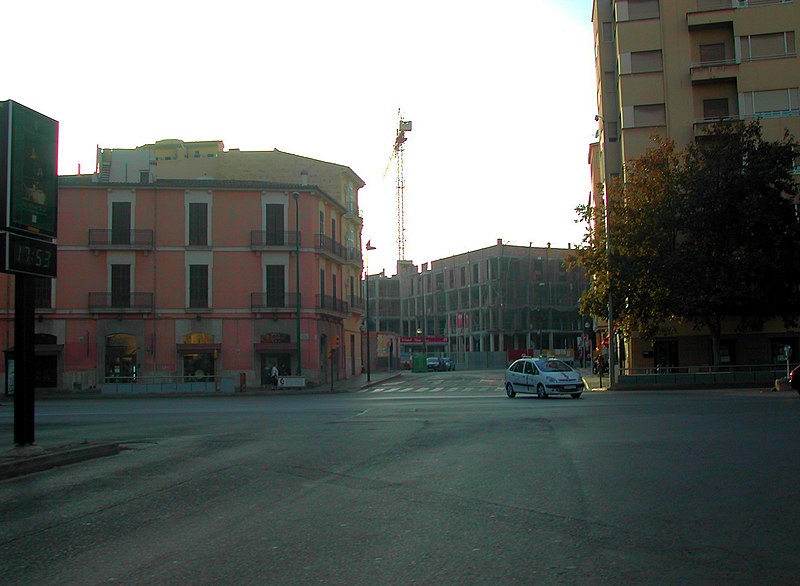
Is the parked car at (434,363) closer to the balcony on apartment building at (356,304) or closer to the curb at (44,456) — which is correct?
the balcony on apartment building at (356,304)

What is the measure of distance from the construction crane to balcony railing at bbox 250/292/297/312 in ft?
257

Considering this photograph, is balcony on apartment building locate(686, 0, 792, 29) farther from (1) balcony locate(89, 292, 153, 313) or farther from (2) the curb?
(2) the curb

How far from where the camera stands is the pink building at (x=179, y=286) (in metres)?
49.7

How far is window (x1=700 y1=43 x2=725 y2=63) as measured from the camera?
49094 millimetres

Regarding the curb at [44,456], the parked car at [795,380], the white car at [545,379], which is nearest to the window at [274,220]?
the white car at [545,379]

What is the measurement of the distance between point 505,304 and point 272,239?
5706cm

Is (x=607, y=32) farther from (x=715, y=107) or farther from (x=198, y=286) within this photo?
(x=198, y=286)

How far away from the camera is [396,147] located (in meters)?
127

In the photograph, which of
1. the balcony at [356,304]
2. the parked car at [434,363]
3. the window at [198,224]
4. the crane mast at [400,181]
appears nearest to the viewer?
the window at [198,224]

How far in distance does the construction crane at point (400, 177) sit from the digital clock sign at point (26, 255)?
380 ft

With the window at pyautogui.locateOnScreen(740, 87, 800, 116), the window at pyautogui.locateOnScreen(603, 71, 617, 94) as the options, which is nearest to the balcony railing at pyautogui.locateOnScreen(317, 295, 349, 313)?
the window at pyautogui.locateOnScreen(603, 71, 617, 94)

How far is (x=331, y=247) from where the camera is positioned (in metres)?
56.2

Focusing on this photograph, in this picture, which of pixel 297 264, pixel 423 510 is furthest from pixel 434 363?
pixel 423 510

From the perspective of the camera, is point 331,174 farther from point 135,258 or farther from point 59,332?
point 59,332
